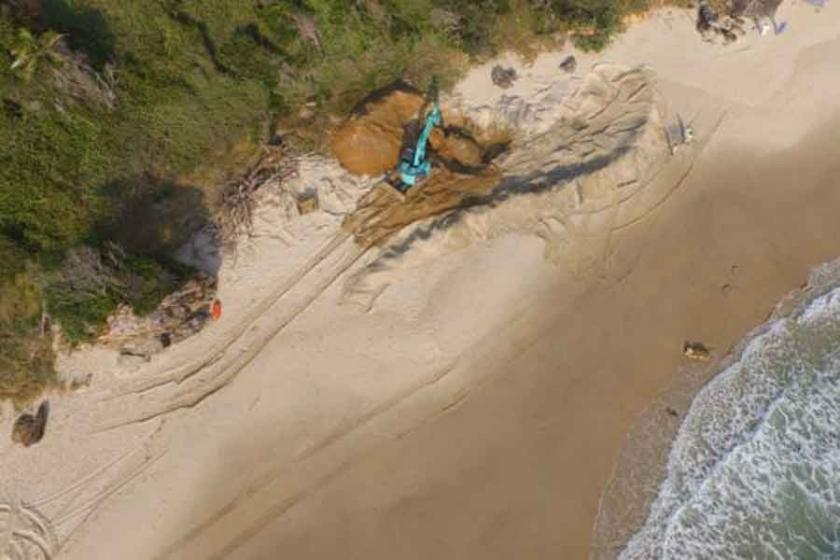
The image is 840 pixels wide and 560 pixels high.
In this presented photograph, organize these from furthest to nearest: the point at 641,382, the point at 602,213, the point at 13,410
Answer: the point at 602,213 → the point at 641,382 → the point at 13,410

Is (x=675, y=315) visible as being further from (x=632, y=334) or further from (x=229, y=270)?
(x=229, y=270)

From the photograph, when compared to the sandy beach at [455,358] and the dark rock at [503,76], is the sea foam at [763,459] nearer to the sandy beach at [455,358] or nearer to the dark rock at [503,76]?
the sandy beach at [455,358]

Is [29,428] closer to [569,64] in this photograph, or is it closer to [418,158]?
[418,158]

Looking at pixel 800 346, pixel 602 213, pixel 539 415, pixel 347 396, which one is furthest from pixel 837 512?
pixel 347 396

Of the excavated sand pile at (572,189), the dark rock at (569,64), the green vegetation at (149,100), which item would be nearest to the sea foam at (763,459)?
the excavated sand pile at (572,189)

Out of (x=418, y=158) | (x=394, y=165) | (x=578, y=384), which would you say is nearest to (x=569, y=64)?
(x=418, y=158)
